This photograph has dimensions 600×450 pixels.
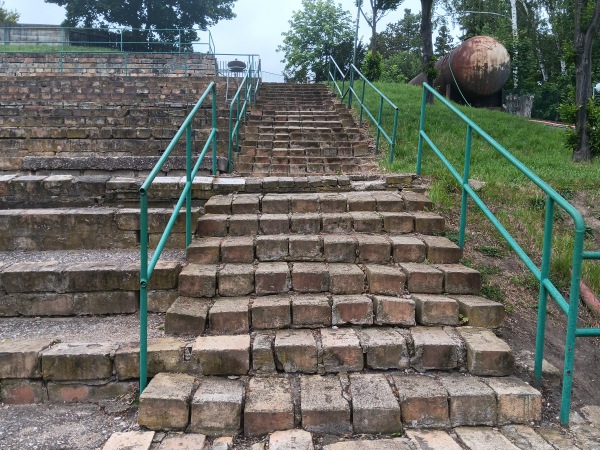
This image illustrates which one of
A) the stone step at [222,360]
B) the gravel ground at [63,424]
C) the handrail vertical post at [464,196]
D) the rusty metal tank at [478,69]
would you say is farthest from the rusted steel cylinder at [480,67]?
the gravel ground at [63,424]

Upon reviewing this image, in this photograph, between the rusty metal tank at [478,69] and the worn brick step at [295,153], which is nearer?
the worn brick step at [295,153]

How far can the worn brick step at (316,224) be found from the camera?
159 inches

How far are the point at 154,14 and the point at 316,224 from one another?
28.9 metres

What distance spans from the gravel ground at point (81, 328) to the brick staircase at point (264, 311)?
18 millimetres

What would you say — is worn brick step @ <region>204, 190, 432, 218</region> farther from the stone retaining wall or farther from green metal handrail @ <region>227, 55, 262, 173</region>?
the stone retaining wall

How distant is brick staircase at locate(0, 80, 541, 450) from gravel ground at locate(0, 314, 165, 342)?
18 mm

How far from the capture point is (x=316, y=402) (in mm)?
2570

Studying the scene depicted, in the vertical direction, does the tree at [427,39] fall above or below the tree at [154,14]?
below

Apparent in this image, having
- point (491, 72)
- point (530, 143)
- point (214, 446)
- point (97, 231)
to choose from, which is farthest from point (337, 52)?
point (214, 446)

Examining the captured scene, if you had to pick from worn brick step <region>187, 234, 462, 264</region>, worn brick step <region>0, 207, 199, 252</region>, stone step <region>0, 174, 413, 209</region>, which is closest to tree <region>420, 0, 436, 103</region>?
stone step <region>0, 174, 413, 209</region>

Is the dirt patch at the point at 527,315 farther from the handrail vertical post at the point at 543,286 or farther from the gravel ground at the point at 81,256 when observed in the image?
the gravel ground at the point at 81,256

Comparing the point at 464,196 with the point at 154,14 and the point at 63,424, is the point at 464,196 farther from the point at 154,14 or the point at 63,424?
the point at 154,14

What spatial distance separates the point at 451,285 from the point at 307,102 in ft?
27.9

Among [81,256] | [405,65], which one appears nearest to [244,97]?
[81,256]
